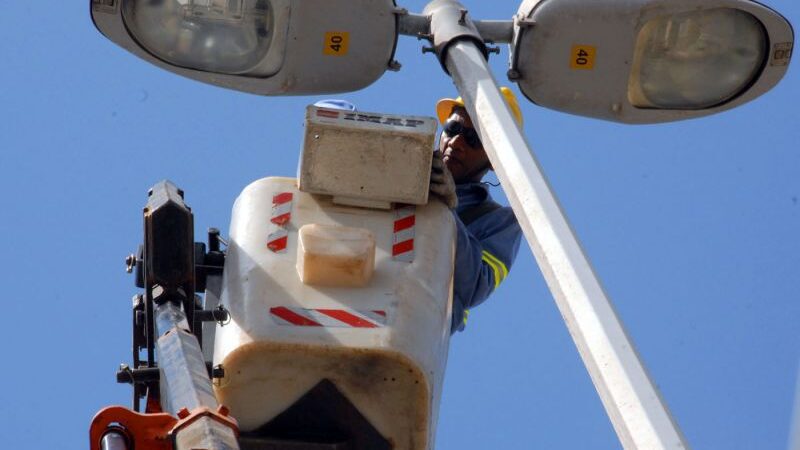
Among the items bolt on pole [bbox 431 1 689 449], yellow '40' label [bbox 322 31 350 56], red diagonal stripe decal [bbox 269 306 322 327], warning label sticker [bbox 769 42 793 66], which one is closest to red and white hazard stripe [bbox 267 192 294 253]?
red diagonal stripe decal [bbox 269 306 322 327]

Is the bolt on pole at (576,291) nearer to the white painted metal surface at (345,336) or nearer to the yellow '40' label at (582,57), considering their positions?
the white painted metal surface at (345,336)

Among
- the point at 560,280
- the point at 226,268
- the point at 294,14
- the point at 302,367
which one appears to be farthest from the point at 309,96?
the point at 560,280

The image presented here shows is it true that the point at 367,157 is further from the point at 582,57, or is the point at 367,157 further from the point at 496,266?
the point at 496,266

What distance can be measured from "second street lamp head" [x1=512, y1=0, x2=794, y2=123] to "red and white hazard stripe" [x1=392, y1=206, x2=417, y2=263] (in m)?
0.73

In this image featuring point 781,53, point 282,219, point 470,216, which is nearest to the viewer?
point 282,219

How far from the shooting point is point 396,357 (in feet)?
22.7

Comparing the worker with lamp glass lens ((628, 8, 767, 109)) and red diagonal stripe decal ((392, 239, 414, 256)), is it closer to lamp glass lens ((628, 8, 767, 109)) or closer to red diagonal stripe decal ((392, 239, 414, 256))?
red diagonal stripe decal ((392, 239, 414, 256))

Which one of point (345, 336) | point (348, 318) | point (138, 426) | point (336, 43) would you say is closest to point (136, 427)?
point (138, 426)

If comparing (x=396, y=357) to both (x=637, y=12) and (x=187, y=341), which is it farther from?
(x=637, y=12)

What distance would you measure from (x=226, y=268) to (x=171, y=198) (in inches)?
19.6

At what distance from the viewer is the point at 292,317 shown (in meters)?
7.02

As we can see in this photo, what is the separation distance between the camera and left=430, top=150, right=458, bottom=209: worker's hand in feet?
24.9

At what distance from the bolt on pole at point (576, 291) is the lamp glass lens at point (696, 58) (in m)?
1.46

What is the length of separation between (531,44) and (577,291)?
275 centimetres
